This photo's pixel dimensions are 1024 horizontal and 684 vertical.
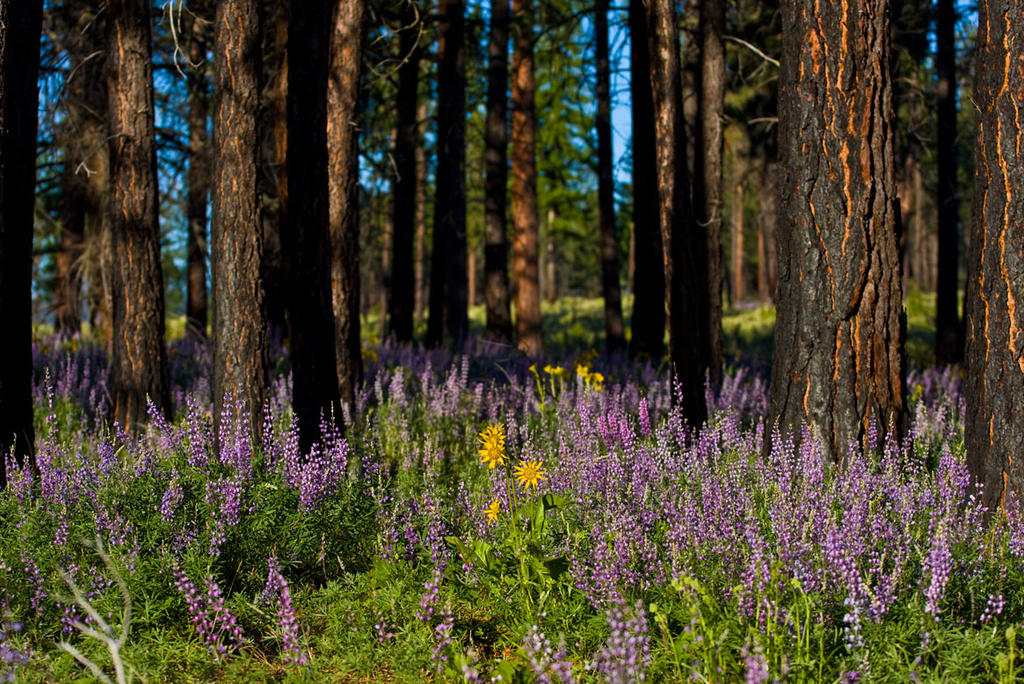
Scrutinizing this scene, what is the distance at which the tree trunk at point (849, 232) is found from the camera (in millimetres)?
5469

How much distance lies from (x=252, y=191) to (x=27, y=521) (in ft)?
11.1

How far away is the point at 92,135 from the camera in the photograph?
12430 millimetres

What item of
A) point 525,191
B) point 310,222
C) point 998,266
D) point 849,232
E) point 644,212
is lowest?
point 998,266

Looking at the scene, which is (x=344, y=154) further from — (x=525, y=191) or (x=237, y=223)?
(x=525, y=191)

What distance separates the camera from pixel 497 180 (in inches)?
533

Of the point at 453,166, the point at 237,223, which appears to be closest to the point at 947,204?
the point at 453,166

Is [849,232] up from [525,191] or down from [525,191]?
down

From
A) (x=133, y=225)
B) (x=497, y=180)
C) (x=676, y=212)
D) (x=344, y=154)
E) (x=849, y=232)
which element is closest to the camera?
(x=849, y=232)

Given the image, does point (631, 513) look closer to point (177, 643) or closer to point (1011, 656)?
point (1011, 656)

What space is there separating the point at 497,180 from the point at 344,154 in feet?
17.4

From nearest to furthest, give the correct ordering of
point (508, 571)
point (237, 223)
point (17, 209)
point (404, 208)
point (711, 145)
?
point (508, 571) → point (17, 209) → point (237, 223) → point (711, 145) → point (404, 208)

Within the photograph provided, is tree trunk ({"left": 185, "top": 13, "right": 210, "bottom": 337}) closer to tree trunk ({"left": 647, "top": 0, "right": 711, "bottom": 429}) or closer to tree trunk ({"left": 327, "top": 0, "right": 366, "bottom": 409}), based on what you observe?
tree trunk ({"left": 327, "top": 0, "right": 366, "bottom": 409})

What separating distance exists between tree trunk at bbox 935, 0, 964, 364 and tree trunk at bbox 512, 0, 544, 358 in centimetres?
641

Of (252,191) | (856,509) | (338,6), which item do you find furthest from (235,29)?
(856,509)
